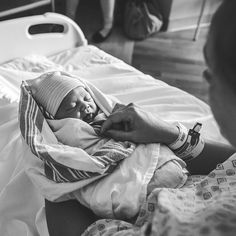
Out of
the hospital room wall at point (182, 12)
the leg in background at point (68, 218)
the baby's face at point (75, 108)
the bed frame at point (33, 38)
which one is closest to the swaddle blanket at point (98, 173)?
the leg in background at point (68, 218)

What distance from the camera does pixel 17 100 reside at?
50.2 inches

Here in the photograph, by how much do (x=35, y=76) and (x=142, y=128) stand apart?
0.63m

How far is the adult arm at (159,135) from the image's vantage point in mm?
967

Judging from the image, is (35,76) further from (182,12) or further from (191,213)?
(182,12)

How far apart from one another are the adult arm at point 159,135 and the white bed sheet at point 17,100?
1.05 feet

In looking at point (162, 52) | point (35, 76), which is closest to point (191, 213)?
point (35, 76)

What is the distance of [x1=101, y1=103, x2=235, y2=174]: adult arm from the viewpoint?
3.17ft

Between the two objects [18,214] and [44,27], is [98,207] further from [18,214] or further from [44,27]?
[44,27]

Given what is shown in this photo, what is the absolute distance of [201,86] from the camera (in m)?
2.50

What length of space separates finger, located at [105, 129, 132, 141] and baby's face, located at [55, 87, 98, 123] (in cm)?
12

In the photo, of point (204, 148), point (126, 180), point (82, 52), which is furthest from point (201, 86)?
point (126, 180)

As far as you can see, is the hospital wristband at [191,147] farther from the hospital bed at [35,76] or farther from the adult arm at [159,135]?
the hospital bed at [35,76]

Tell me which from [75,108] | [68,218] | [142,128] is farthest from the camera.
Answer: [75,108]

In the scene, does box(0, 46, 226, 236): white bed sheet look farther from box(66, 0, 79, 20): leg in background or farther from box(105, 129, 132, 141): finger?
box(66, 0, 79, 20): leg in background
